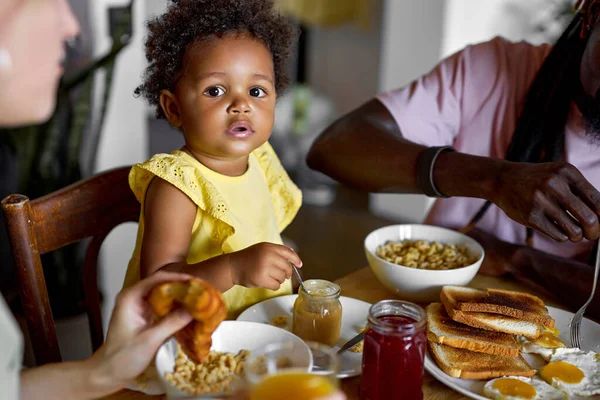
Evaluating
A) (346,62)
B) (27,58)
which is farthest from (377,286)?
(346,62)

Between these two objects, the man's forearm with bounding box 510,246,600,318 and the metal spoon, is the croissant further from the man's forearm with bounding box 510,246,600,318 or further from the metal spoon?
the man's forearm with bounding box 510,246,600,318

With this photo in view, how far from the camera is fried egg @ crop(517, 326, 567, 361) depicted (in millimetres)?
978

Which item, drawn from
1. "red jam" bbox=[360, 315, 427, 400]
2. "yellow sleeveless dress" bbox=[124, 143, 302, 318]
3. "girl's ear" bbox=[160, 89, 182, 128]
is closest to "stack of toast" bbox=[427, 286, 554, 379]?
"red jam" bbox=[360, 315, 427, 400]

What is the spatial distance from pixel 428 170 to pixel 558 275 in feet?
1.08

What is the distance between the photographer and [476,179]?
1221 millimetres

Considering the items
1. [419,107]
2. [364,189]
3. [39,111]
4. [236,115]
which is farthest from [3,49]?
[419,107]

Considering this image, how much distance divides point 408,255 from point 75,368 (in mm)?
671

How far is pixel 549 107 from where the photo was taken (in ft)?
4.78

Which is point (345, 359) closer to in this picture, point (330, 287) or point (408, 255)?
point (330, 287)

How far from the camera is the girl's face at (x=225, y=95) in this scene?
110cm

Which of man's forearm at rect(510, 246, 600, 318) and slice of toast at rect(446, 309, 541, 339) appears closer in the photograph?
slice of toast at rect(446, 309, 541, 339)

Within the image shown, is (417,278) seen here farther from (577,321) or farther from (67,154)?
(67,154)

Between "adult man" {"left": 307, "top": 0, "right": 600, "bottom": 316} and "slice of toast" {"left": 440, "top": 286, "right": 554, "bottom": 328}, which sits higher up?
"adult man" {"left": 307, "top": 0, "right": 600, "bottom": 316}

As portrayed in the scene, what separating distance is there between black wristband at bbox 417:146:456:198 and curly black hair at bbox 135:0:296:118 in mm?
394
